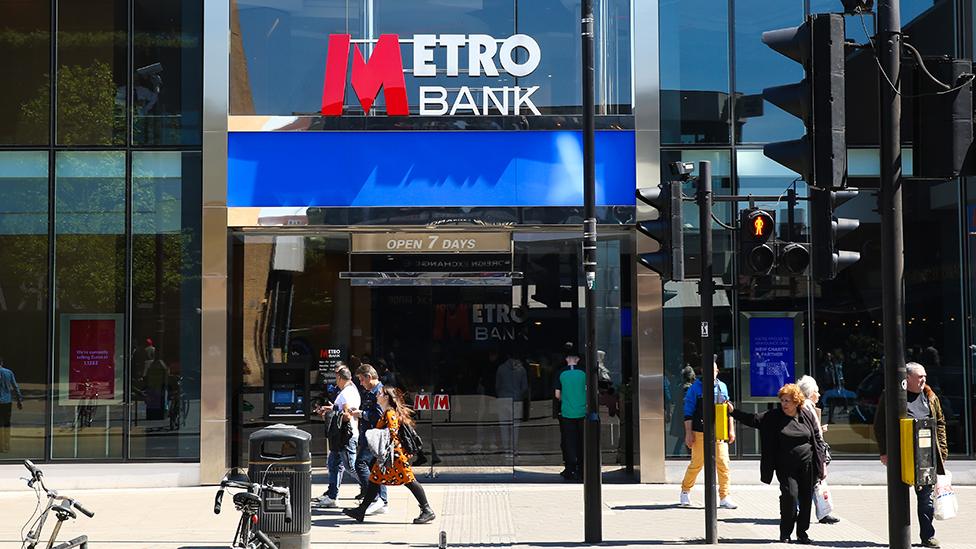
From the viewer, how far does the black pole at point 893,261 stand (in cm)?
709

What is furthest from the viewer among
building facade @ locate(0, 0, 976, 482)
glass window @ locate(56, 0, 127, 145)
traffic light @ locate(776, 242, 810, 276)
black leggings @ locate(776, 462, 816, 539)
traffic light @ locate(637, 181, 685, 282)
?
glass window @ locate(56, 0, 127, 145)

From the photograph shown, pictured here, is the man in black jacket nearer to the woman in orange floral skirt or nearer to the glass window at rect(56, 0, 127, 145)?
the woman in orange floral skirt

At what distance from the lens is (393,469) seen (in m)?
13.2

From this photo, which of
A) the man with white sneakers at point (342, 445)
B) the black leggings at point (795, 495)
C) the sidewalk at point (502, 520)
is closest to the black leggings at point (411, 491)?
the sidewalk at point (502, 520)

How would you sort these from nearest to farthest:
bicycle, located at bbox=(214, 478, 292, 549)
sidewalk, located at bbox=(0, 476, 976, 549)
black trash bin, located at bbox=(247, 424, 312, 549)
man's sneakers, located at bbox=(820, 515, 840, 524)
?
bicycle, located at bbox=(214, 478, 292, 549)
black trash bin, located at bbox=(247, 424, 312, 549)
sidewalk, located at bbox=(0, 476, 976, 549)
man's sneakers, located at bbox=(820, 515, 840, 524)

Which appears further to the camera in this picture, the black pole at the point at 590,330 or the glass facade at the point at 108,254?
the glass facade at the point at 108,254

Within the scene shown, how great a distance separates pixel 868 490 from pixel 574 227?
5.71 meters

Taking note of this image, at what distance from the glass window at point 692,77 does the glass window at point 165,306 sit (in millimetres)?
7250

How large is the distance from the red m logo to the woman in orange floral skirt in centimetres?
551

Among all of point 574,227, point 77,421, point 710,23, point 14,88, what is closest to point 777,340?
point 574,227

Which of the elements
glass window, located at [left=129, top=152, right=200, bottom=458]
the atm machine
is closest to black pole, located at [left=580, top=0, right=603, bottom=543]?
the atm machine

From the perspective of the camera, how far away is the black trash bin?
37.1 ft

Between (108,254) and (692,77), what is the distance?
30.3 ft

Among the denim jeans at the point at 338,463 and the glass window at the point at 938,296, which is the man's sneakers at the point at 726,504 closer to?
the denim jeans at the point at 338,463
